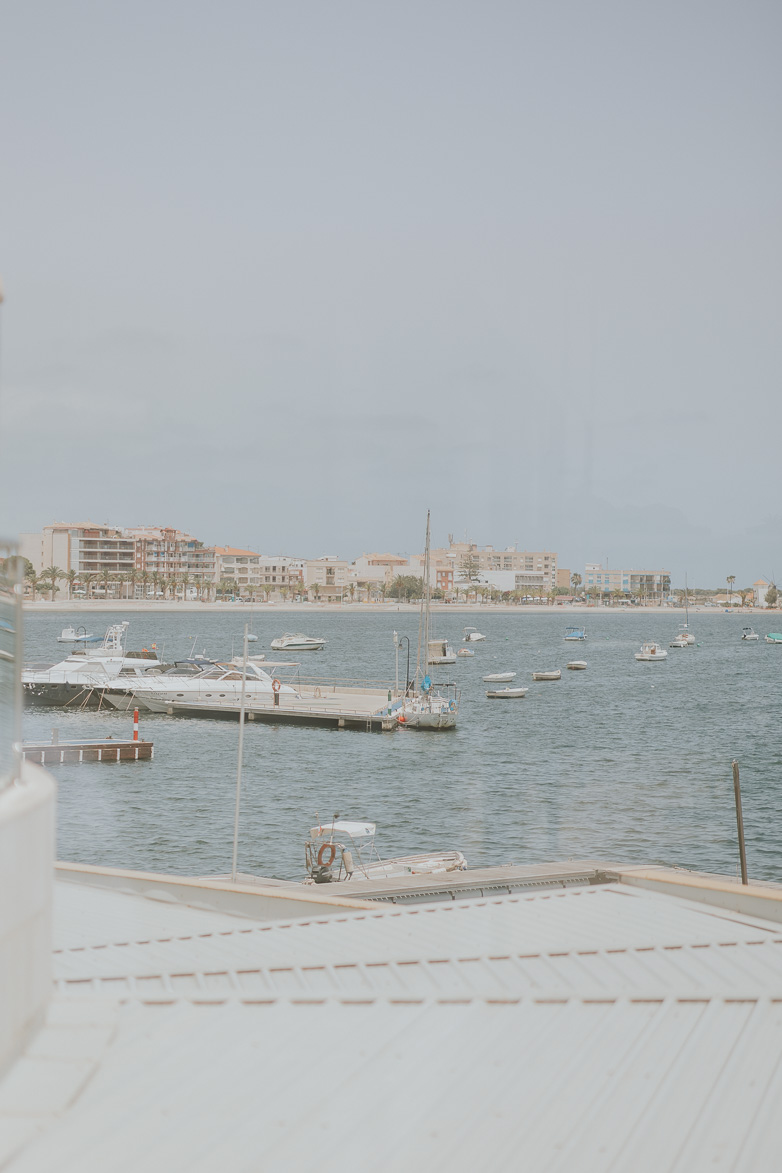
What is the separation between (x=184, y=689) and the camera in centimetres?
4238

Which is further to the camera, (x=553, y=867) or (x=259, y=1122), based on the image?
(x=553, y=867)

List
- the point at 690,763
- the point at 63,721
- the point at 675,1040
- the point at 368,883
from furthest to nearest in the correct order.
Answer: the point at 63,721
the point at 690,763
the point at 368,883
the point at 675,1040

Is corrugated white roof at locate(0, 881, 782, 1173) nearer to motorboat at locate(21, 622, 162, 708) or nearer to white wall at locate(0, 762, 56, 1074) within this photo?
white wall at locate(0, 762, 56, 1074)

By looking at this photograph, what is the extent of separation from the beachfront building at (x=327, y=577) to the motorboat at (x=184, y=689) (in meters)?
105

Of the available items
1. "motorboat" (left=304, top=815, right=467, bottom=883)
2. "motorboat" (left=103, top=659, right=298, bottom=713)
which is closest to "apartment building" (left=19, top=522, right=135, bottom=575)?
"motorboat" (left=103, top=659, right=298, bottom=713)

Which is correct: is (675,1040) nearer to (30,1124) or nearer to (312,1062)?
(312,1062)

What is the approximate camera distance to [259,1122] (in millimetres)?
3385

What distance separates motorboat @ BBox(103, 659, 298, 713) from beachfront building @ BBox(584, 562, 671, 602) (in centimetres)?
13019

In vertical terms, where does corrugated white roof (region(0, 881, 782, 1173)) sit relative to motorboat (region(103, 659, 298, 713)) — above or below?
above

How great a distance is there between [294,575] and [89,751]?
121873 millimetres

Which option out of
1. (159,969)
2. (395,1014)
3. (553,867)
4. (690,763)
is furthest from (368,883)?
(690,763)

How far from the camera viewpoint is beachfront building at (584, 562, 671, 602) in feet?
547

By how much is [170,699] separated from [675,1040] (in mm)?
39618

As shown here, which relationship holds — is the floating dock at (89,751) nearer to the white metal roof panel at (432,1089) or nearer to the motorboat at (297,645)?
the white metal roof panel at (432,1089)
